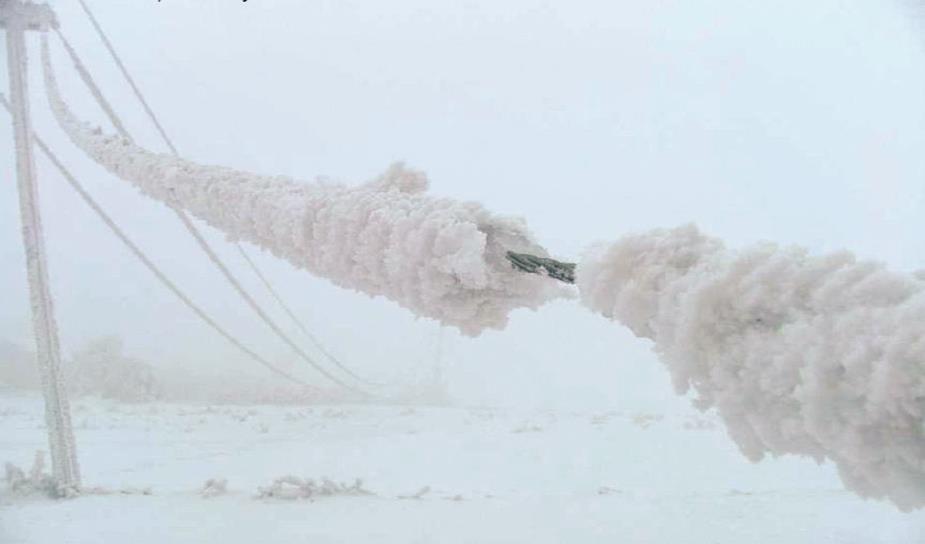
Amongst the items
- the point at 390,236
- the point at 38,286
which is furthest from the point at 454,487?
the point at 390,236

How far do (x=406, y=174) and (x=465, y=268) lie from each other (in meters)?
0.56

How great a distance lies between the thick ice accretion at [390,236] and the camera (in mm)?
1224

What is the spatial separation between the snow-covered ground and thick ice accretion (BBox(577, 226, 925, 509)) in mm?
1476

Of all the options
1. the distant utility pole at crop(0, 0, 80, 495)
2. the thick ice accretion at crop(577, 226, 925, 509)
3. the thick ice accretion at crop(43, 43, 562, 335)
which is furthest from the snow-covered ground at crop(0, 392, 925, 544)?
the thick ice accretion at crop(577, 226, 925, 509)

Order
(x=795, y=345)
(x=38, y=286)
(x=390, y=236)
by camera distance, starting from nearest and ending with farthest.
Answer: (x=795, y=345) < (x=390, y=236) < (x=38, y=286)

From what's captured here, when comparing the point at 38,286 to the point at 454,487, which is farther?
the point at 454,487

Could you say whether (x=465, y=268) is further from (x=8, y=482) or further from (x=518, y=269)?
(x=8, y=482)

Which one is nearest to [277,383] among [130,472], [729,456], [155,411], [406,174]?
[155,411]

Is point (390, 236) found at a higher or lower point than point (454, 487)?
higher

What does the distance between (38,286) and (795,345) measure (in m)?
2.69

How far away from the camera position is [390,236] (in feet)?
4.32

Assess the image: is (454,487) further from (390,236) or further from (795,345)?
(795,345)

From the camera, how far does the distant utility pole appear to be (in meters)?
2.80

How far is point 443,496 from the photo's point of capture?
2689 millimetres
